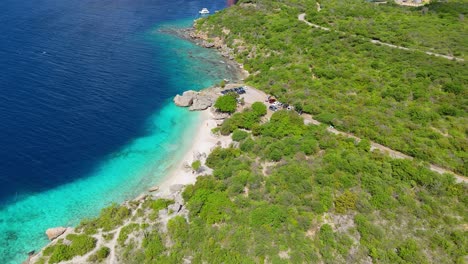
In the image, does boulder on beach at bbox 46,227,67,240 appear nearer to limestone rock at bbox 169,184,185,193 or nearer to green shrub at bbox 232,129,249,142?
limestone rock at bbox 169,184,185,193

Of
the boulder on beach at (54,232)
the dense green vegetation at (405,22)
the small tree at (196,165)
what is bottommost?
the boulder on beach at (54,232)

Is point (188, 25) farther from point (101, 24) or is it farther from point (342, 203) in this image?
point (342, 203)

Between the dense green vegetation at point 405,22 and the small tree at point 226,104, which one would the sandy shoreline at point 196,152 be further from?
the dense green vegetation at point 405,22

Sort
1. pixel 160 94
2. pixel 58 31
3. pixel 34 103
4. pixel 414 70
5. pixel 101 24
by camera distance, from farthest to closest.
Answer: pixel 101 24, pixel 58 31, pixel 160 94, pixel 414 70, pixel 34 103

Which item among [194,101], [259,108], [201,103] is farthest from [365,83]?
[194,101]

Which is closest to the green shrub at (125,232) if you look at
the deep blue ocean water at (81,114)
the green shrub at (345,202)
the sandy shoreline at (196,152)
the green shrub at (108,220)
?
the green shrub at (108,220)

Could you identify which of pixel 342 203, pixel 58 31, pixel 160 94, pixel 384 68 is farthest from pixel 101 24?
pixel 342 203

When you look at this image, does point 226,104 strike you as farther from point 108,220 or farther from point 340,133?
point 108,220
